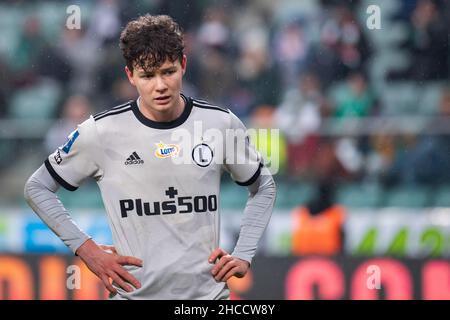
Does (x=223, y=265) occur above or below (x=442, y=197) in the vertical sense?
below

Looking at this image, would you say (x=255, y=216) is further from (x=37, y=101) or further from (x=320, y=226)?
(x=37, y=101)

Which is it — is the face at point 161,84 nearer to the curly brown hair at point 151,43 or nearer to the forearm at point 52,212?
the curly brown hair at point 151,43

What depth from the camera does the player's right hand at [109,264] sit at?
3727mm

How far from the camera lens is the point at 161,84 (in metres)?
3.65

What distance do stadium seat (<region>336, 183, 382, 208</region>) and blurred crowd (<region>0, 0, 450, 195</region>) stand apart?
73 mm

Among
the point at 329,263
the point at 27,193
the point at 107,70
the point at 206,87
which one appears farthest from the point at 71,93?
the point at 27,193

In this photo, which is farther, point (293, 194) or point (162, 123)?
point (293, 194)

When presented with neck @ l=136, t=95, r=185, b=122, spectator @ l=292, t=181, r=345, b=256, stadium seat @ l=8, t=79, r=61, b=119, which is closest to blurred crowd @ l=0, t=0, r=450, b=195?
stadium seat @ l=8, t=79, r=61, b=119

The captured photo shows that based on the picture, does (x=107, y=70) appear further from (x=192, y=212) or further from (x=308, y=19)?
(x=192, y=212)

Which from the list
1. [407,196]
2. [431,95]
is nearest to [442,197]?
[407,196]

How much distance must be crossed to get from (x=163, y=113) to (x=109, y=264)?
0.60m

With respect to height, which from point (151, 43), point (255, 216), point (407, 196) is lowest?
point (255, 216)

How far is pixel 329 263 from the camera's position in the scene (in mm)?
6363

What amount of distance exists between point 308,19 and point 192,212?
461cm
